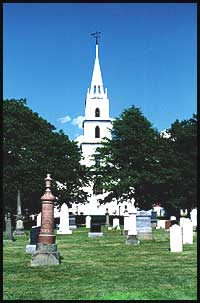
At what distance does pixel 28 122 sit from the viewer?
46.2 m

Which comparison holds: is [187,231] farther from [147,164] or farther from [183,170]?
[147,164]

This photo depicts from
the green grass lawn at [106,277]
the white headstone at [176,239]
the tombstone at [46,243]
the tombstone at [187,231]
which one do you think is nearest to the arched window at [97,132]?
the tombstone at [187,231]

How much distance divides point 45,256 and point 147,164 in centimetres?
3425

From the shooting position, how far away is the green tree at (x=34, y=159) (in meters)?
39.8

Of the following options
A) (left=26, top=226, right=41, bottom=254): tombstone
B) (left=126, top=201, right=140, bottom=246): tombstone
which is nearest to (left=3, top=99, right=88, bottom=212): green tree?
(left=126, top=201, right=140, bottom=246): tombstone

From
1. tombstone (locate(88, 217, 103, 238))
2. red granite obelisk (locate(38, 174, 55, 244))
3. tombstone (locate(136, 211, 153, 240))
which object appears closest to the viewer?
red granite obelisk (locate(38, 174, 55, 244))

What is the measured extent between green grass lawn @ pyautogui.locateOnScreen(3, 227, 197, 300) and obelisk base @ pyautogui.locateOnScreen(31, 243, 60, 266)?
0.80 feet

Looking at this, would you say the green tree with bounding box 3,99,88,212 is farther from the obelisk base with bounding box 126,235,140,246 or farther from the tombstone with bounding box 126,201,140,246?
the obelisk base with bounding box 126,235,140,246

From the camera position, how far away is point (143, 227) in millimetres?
25156

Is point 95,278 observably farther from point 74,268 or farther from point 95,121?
point 95,121

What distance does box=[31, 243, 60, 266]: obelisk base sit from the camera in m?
14.4

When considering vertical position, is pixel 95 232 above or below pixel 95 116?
below

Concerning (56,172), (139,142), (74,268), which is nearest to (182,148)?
(139,142)

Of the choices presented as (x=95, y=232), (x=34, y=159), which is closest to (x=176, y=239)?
(x=95, y=232)
